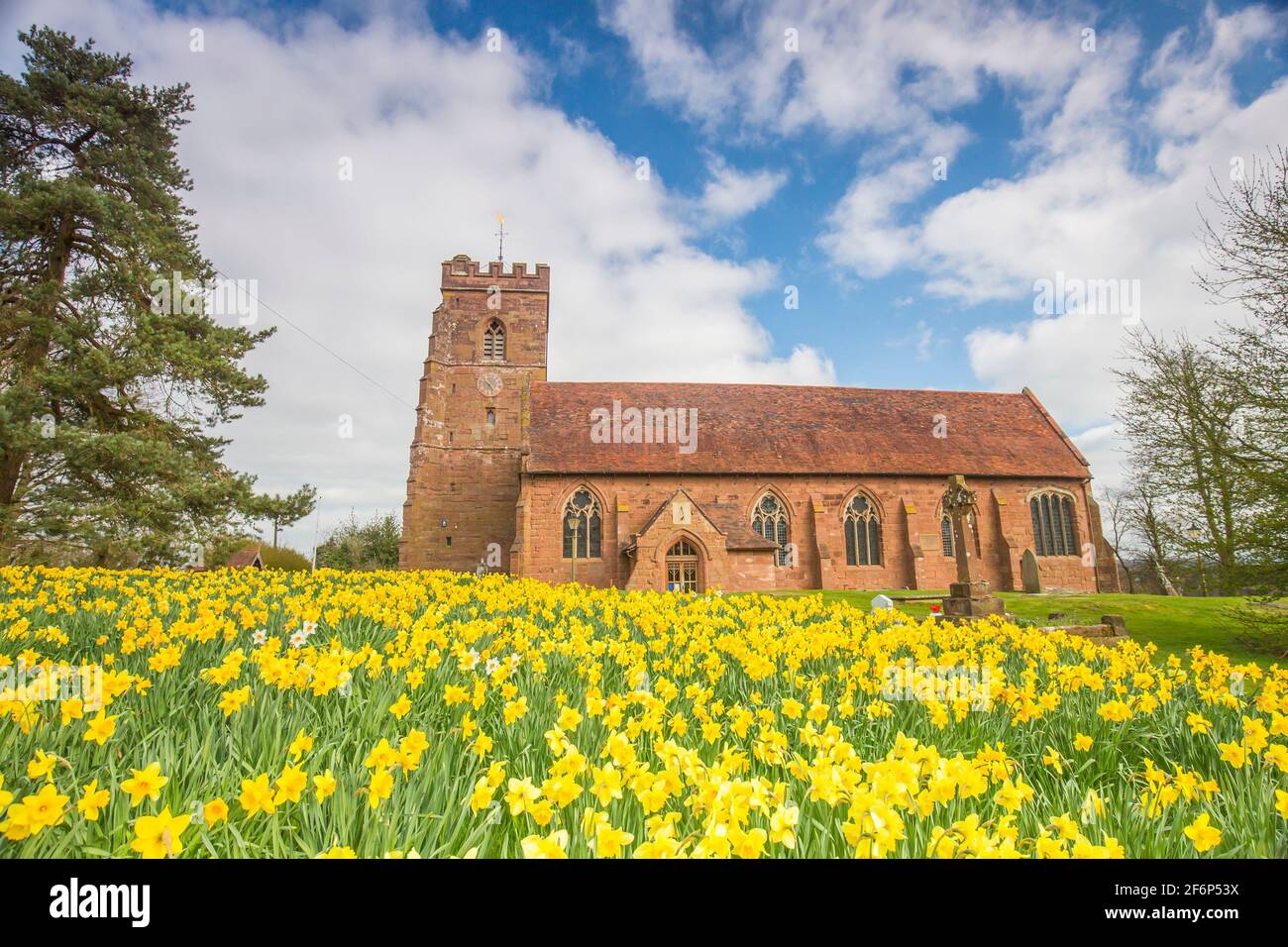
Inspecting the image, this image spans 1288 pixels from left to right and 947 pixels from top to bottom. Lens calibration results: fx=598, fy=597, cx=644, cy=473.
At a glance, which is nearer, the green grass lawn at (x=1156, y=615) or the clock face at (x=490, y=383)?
the green grass lawn at (x=1156, y=615)

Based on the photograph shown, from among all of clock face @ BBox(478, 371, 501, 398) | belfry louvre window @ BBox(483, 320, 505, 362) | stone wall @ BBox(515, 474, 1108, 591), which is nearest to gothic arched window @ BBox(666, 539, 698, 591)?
stone wall @ BBox(515, 474, 1108, 591)

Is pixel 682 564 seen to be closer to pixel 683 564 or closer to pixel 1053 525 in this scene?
pixel 683 564

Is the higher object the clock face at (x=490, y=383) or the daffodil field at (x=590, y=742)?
the clock face at (x=490, y=383)

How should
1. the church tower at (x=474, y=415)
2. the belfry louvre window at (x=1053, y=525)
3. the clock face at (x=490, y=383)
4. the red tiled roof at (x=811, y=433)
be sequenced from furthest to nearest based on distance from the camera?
the clock face at (x=490, y=383) → the church tower at (x=474, y=415) → the belfry louvre window at (x=1053, y=525) → the red tiled roof at (x=811, y=433)

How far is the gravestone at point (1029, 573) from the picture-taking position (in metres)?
26.2

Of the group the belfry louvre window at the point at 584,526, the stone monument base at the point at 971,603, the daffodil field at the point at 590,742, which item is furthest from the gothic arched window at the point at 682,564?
the daffodil field at the point at 590,742

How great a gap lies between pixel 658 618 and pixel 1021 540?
28014 millimetres

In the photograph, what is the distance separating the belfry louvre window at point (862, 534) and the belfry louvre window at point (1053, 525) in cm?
787

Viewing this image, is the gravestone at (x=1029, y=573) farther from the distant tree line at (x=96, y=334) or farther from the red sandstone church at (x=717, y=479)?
the distant tree line at (x=96, y=334)

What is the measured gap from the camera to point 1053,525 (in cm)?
2916
